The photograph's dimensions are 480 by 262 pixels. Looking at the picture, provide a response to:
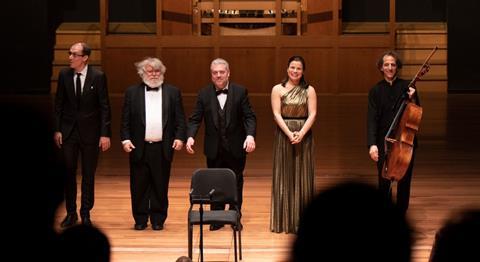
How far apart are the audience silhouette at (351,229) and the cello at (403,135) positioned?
4.24 m

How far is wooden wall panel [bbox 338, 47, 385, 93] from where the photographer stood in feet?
61.3

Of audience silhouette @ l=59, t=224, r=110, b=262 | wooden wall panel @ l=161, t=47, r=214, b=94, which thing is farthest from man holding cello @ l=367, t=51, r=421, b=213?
wooden wall panel @ l=161, t=47, r=214, b=94

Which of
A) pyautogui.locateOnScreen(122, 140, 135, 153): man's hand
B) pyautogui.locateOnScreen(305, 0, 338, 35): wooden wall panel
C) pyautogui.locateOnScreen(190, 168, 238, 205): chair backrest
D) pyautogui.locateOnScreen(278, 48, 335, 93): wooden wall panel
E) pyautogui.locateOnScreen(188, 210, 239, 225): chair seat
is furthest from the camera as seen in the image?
pyautogui.locateOnScreen(305, 0, 338, 35): wooden wall panel

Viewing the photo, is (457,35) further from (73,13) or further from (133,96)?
(133,96)

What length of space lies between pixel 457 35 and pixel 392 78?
475 inches

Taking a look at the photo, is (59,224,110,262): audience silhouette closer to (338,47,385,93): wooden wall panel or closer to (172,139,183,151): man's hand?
(172,139,183,151): man's hand

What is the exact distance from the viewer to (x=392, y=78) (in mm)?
7238

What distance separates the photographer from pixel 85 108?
24.1 feet

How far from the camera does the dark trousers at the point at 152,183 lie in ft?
24.0

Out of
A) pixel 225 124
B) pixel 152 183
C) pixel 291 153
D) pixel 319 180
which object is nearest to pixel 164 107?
pixel 225 124

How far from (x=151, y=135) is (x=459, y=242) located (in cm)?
529

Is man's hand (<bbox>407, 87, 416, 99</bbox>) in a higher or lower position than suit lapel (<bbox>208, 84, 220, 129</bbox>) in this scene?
higher

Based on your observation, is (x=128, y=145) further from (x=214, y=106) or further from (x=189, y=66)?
(x=189, y=66)

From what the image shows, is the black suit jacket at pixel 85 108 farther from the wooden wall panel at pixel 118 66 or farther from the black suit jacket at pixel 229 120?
the wooden wall panel at pixel 118 66
